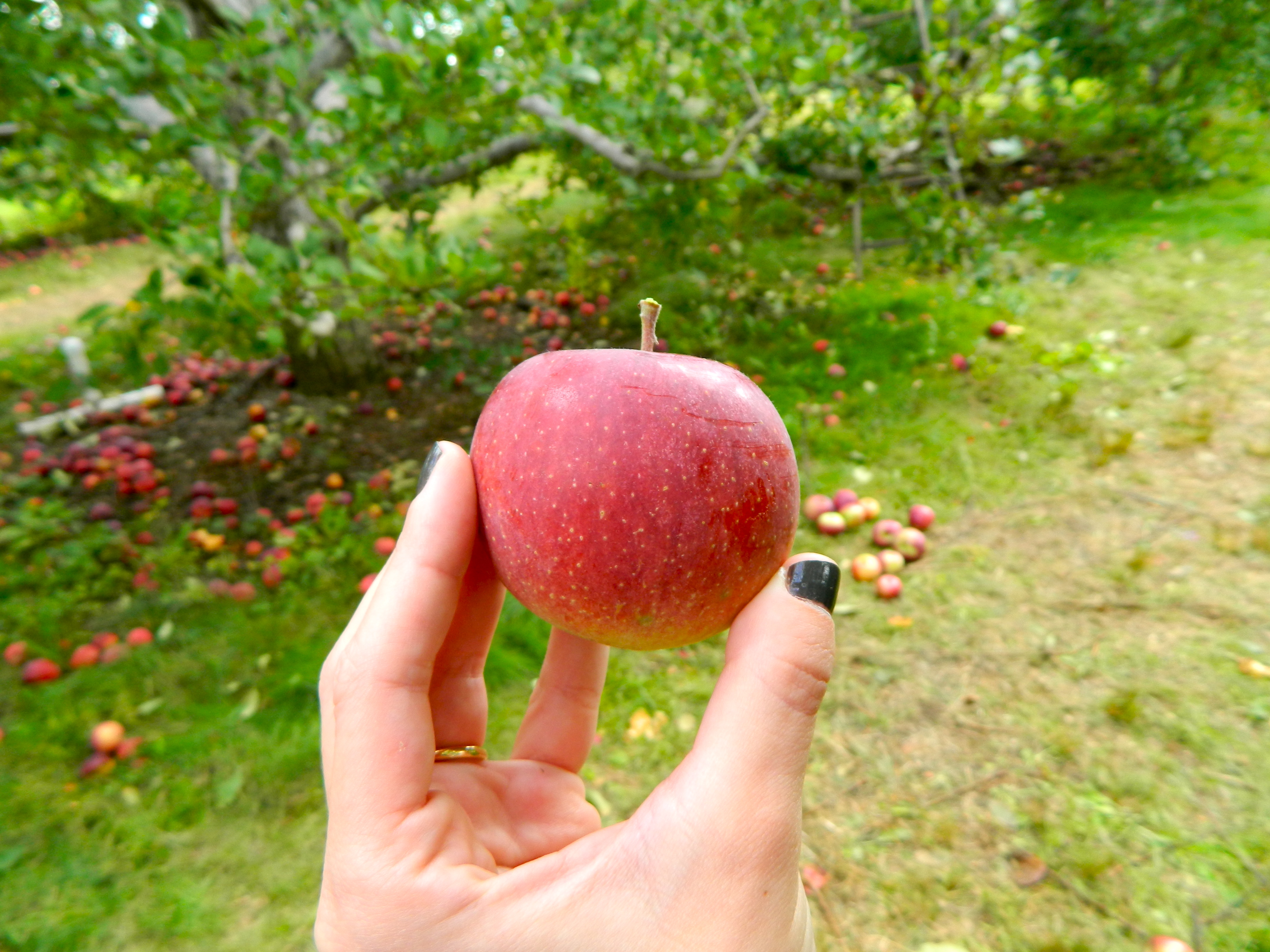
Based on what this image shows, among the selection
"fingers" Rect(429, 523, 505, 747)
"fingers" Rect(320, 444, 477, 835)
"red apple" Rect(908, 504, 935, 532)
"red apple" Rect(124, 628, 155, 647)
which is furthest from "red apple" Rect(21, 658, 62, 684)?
"red apple" Rect(908, 504, 935, 532)

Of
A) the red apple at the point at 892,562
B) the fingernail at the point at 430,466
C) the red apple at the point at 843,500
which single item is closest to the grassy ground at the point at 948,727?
the red apple at the point at 892,562

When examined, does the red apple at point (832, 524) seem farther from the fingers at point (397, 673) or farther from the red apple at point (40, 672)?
the red apple at point (40, 672)

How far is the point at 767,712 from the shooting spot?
1.19 metres

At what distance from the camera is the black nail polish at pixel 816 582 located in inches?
52.0

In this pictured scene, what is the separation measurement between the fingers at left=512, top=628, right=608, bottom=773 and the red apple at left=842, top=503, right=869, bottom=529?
1.93 metres

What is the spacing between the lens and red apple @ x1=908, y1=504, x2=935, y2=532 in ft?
11.3

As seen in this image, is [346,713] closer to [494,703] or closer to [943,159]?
[494,703]

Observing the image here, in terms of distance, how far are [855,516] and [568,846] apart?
253 cm

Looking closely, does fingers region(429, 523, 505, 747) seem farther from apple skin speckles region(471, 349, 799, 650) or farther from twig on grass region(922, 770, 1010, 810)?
twig on grass region(922, 770, 1010, 810)

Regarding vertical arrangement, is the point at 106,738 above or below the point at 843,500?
below

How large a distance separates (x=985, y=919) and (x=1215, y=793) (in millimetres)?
948

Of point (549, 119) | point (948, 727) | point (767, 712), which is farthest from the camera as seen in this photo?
point (549, 119)

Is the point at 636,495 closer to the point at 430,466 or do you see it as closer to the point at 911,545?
the point at 430,466

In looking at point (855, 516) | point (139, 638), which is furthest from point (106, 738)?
point (855, 516)
